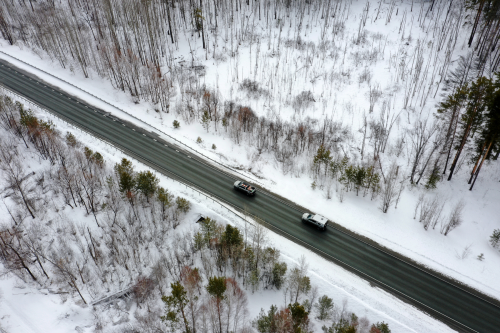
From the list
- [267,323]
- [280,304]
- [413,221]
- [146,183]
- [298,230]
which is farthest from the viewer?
[413,221]

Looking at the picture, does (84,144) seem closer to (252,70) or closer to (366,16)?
(252,70)

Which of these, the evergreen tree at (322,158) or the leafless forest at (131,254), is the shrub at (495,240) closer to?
the leafless forest at (131,254)

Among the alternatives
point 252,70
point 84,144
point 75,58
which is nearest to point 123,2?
point 75,58

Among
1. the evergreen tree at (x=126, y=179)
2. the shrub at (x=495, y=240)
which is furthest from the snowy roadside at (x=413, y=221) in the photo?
the evergreen tree at (x=126, y=179)

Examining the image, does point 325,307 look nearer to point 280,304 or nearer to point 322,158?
point 280,304

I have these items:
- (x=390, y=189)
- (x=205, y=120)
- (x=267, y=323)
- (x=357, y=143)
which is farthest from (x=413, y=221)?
(x=205, y=120)

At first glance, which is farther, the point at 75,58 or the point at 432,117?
the point at 75,58

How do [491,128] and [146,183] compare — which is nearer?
[491,128]
